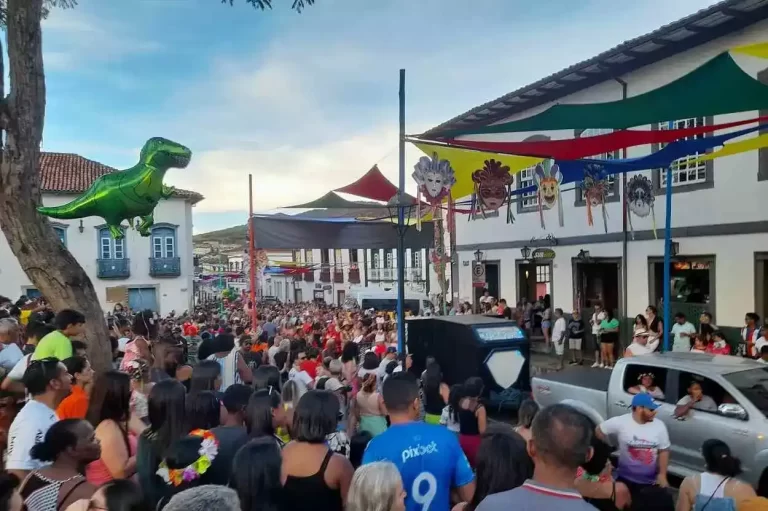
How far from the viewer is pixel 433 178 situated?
30.9 ft

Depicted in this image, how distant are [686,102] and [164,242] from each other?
30.1m

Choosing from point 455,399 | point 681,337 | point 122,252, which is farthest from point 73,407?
point 122,252

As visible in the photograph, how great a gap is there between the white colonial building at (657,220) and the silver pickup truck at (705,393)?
241 inches

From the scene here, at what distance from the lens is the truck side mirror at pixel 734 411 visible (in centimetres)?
574

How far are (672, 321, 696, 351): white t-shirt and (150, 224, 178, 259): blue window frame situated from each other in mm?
27392

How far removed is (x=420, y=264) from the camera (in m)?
33.0

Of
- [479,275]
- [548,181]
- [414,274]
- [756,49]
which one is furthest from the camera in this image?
[414,274]

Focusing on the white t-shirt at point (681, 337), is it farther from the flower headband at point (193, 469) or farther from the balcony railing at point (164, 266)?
the balcony railing at point (164, 266)

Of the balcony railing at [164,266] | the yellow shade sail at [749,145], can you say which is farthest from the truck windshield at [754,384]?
the balcony railing at [164,266]

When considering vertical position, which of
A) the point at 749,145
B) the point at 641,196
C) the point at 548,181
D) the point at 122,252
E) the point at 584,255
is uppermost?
the point at 749,145

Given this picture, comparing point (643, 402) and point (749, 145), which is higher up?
point (749, 145)

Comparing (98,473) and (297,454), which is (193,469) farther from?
(98,473)

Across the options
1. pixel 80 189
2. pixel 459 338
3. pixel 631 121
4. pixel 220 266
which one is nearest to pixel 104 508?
pixel 631 121

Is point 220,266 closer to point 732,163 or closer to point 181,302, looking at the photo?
point 181,302
